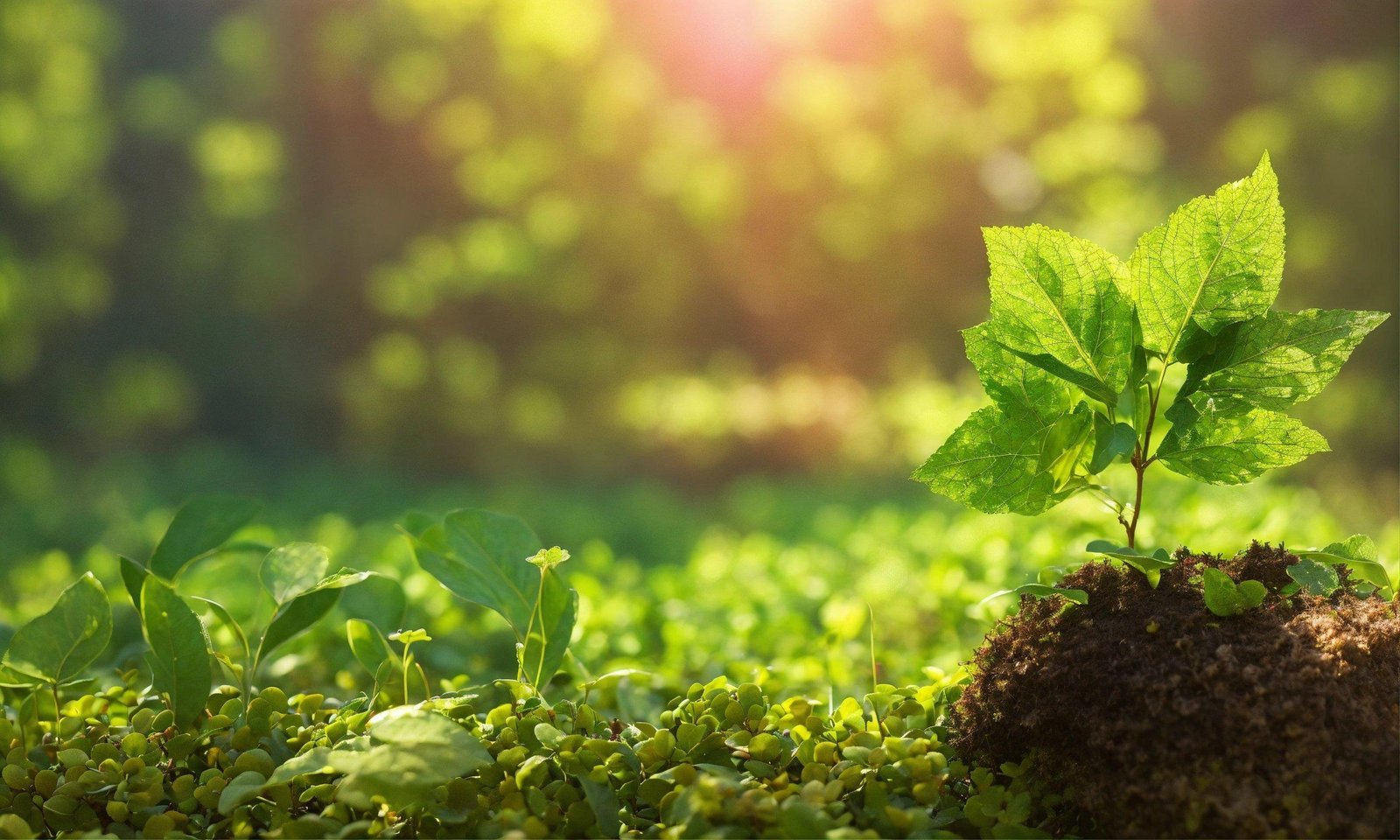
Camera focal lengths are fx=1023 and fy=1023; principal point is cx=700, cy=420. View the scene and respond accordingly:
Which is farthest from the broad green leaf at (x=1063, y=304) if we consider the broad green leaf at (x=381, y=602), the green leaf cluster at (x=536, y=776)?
the broad green leaf at (x=381, y=602)

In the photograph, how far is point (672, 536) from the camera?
609cm

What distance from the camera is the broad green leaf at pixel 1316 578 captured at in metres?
1.26

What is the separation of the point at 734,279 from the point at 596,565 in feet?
29.2

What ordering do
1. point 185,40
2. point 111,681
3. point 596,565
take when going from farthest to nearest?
point 185,40, point 596,565, point 111,681

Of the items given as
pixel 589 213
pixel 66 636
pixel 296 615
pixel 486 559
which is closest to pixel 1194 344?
pixel 486 559

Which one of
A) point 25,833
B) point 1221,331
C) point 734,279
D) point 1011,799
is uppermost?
point 734,279

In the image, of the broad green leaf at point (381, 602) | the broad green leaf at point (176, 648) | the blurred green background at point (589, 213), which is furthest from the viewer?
the blurred green background at point (589, 213)

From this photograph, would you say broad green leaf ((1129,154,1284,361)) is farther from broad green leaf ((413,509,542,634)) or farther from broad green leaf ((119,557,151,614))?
broad green leaf ((119,557,151,614))

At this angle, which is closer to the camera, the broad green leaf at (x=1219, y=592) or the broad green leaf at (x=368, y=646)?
the broad green leaf at (x=1219, y=592)

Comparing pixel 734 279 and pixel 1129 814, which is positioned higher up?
pixel 734 279

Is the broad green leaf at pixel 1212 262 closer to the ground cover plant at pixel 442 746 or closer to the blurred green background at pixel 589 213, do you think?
the ground cover plant at pixel 442 746

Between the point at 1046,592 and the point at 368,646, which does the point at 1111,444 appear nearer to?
the point at 1046,592

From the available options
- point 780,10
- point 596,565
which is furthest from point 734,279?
point 596,565

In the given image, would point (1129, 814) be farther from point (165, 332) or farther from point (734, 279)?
point (165, 332)
